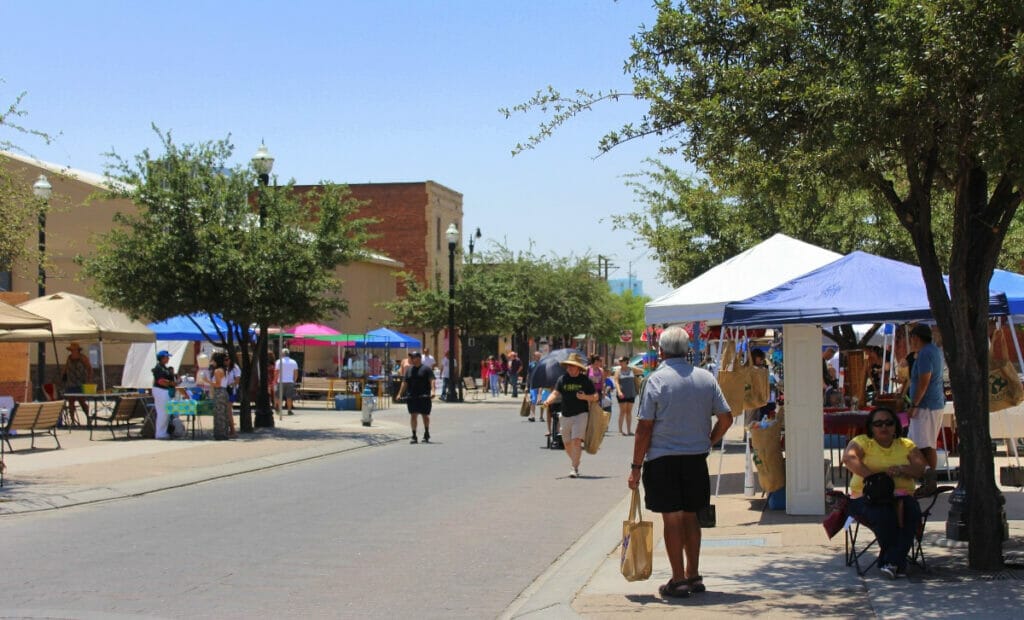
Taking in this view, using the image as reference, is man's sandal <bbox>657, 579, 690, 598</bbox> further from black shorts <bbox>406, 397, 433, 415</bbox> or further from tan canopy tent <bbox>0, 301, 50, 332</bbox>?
black shorts <bbox>406, 397, 433, 415</bbox>

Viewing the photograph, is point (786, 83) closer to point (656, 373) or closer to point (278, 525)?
point (656, 373)

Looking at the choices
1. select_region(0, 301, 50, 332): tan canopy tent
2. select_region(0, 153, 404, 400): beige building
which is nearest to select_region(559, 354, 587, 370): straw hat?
select_region(0, 301, 50, 332): tan canopy tent

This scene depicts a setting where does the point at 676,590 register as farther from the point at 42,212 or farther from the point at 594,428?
the point at 42,212

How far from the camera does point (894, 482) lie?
8.48 m

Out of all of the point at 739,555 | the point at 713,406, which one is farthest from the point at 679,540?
the point at 739,555

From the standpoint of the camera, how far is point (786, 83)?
8961mm

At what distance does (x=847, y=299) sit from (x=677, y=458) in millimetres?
4303

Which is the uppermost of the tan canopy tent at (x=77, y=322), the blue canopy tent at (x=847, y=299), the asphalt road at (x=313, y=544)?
the tan canopy tent at (x=77, y=322)

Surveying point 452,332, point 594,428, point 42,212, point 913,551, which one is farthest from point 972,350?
point 452,332

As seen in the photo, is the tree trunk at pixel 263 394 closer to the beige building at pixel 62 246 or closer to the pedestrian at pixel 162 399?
the pedestrian at pixel 162 399

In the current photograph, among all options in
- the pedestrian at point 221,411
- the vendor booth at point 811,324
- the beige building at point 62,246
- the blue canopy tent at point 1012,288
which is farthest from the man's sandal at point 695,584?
the beige building at point 62,246

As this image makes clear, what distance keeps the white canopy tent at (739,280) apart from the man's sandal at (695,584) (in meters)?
7.10

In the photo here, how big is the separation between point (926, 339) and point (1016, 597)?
4676 millimetres

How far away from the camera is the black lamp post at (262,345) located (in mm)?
24078
